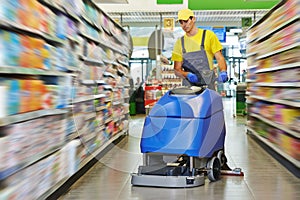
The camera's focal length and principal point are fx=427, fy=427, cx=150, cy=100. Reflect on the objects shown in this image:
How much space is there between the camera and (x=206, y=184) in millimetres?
3555

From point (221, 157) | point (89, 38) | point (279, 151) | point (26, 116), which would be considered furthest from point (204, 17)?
point (26, 116)

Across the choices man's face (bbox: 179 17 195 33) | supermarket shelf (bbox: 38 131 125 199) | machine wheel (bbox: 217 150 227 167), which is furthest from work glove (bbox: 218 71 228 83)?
supermarket shelf (bbox: 38 131 125 199)

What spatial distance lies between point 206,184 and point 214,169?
0.15 m

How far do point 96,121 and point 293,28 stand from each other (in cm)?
211

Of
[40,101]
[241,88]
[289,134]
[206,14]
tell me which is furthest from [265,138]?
[206,14]

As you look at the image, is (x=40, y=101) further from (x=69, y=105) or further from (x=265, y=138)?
(x=265, y=138)

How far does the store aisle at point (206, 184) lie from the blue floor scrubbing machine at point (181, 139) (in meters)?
0.09

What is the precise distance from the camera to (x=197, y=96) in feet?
11.3

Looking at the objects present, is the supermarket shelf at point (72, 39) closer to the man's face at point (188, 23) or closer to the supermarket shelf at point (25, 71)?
the supermarket shelf at point (25, 71)

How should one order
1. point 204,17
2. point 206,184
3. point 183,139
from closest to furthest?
point 183,139
point 206,184
point 204,17

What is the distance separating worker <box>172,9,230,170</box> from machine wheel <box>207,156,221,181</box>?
308 millimetres

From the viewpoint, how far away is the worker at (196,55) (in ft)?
13.1

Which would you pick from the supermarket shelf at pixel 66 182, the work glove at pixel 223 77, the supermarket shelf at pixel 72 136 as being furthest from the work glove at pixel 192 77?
the supermarket shelf at pixel 66 182

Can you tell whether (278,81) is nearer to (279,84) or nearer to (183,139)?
(279,84)
